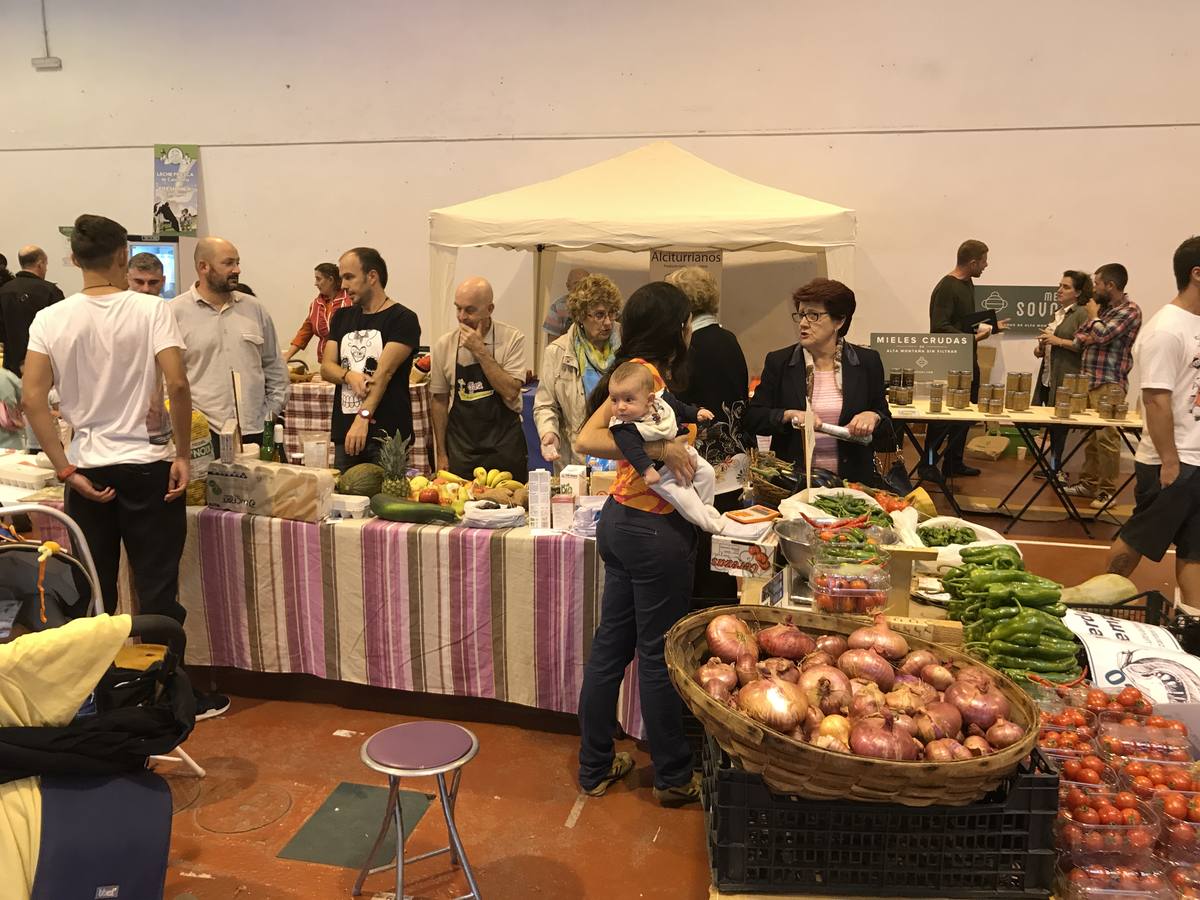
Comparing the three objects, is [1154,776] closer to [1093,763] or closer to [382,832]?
[1093,763]

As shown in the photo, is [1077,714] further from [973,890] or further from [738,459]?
[738,459]

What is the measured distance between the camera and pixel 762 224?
5973 mm

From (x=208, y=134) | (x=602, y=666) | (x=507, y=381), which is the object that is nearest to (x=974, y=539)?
(x=602, y=666)

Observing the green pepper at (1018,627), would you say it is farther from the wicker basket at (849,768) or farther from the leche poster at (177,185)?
the leche poster at (177,185)

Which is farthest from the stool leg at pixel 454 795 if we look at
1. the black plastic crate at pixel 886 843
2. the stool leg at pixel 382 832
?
the black plastic crate at pixel 886 843

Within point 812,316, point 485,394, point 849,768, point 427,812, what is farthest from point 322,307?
point 849,768

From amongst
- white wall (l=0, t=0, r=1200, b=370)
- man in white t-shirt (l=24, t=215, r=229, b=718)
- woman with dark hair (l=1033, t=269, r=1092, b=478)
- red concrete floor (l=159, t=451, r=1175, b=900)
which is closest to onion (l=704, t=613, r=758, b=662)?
red concrete floor (l=159, t=451, r=1175, b=900)

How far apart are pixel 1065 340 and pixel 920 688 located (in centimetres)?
595

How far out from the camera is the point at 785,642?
2041mm

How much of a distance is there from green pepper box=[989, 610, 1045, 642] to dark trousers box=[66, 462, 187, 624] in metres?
2.67

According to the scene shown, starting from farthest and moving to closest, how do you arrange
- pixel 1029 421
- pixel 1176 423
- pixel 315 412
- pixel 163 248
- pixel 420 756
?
1. pixel 163 248
2. pixel 315 412
3. pixel 1029 421
4. pixel 1176 423
5. pixel 420 756

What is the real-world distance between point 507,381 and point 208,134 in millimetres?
7185

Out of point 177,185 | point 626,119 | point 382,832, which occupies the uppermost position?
point 626,119

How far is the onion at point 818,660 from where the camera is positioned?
6.31 ft
